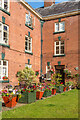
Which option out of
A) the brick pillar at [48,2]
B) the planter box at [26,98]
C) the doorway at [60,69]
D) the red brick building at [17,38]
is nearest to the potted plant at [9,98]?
the planter box at [26,98]

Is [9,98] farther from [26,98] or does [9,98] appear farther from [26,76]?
[26,76]

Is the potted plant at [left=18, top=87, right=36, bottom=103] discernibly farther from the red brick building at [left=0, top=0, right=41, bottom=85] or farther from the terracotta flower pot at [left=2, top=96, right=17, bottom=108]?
the red brick building at [left=0, top=0, right=41, bottom=85]

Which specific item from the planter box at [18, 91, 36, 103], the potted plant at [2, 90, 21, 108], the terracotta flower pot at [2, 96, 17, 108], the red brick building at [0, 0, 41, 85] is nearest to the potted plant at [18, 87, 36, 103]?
the planter box at [18, 91, 36, 103]

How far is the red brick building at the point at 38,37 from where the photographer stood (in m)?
12.3

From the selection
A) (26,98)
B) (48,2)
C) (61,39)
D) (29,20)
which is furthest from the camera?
(48,2)

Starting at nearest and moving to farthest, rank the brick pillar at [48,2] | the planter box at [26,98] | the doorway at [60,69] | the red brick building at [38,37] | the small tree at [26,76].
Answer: the planter box at [26,98] < the red brick building at [38,37] < the small tree at [26,76] < the doorway at [60,69] < the brick pillar at [48,2]

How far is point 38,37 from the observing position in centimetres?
1741

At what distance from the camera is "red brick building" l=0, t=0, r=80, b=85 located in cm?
1227

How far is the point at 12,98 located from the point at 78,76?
1039 cm

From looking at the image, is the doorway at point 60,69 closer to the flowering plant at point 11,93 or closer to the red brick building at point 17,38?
the red brick building at point 17,38

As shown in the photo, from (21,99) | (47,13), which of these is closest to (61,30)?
(47,13)

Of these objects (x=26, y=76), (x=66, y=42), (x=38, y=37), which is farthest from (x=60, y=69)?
(x=26, y=76)

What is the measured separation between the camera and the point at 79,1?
18.3 m

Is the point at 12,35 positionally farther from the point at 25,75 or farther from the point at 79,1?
the point at 79,1
